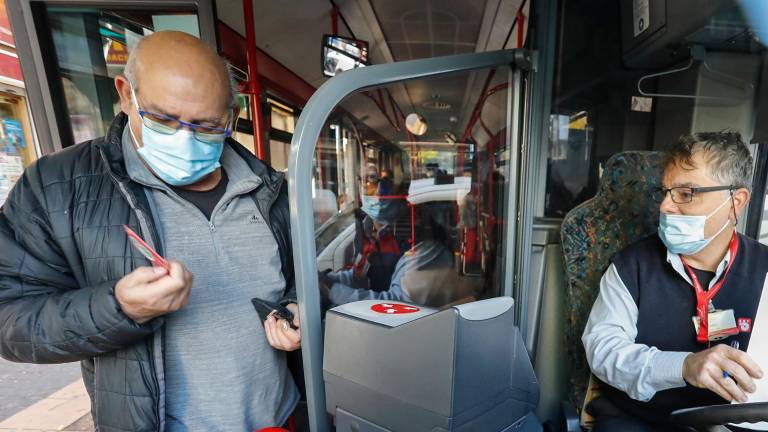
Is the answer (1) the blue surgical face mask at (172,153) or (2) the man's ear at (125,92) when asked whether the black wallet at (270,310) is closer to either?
(1) the blue surgical face mask at (172,153)

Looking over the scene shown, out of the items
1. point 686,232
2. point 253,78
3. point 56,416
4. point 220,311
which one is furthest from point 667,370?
point 56,416

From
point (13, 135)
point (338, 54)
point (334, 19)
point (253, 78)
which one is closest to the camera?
point (253, 78)

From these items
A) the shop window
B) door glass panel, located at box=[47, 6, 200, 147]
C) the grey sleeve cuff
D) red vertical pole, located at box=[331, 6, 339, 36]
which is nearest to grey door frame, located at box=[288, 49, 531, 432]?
the grey sleeve cuff

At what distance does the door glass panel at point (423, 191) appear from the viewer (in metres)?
1.11

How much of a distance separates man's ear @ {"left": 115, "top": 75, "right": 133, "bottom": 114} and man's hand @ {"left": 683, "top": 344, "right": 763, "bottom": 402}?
70.6 inches

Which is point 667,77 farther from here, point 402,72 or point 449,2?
point 449,2

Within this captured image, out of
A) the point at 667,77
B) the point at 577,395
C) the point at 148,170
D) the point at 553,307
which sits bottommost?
the point at 577,395

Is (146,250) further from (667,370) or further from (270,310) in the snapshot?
(667,370)

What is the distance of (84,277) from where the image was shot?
0.89 meters

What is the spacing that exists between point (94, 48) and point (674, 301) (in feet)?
9.74

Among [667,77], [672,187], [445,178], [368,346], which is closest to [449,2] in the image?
[667,77]

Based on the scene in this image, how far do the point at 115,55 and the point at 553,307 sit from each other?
270cm

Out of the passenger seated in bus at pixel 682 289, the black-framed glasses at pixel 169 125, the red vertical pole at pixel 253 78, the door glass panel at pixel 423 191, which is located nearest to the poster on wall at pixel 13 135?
the red vertical pole at pixel 253 78

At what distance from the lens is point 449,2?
3.34 metres
